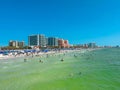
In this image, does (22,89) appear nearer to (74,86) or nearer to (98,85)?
(74,86)

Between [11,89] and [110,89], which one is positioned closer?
[110,89]

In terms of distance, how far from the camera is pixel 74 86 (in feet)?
74.4

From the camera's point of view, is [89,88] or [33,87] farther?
[33,87]

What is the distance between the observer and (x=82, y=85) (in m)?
23.1

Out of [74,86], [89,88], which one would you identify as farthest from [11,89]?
[89,88]

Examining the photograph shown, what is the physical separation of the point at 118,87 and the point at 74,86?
4.81m

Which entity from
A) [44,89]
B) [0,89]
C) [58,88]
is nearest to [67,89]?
[58,88]

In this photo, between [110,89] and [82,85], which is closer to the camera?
[110,89]

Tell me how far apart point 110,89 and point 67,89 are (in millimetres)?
4507

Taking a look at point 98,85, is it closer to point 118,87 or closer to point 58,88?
point 118,87

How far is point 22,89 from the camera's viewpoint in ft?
72.6

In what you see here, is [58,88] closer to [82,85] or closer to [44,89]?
[44,89]

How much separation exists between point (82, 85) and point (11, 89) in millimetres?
8075

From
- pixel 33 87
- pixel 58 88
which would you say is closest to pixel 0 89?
pixel 33 87
